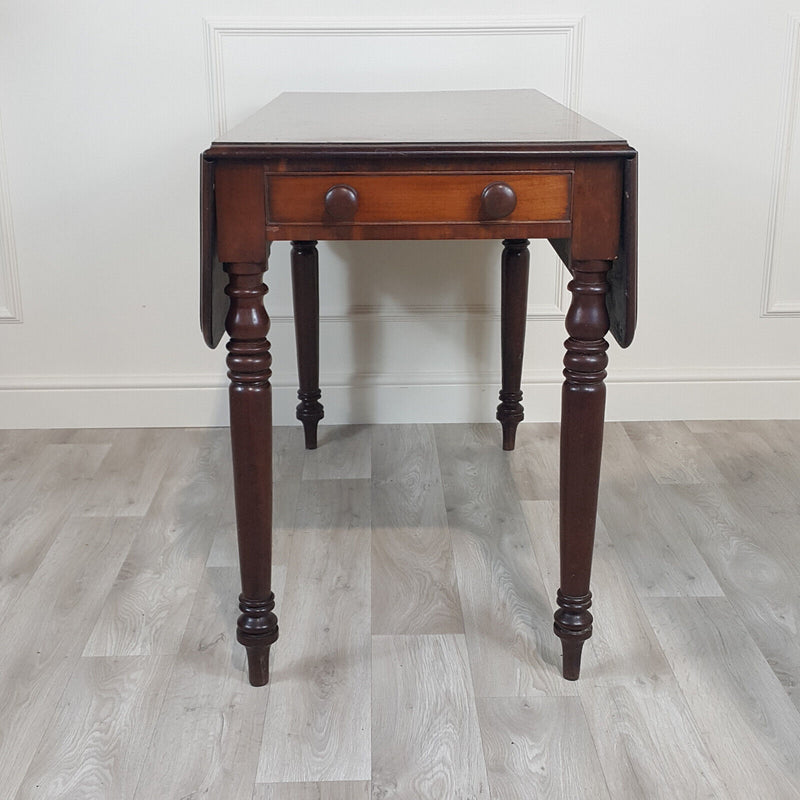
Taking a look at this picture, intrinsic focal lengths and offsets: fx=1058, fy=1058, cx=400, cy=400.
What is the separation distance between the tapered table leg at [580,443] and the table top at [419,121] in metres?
0.21

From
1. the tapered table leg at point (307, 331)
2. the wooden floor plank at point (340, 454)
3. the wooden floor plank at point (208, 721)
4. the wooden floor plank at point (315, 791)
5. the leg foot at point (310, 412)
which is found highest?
the tapered table leg at point (307, 331)

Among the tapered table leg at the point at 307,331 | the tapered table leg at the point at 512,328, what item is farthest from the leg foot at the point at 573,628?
the tapered table leg at the point at 307,331

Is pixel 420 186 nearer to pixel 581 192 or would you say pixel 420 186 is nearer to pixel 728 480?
pixel 581 192

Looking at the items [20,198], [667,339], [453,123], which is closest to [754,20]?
[667,339]

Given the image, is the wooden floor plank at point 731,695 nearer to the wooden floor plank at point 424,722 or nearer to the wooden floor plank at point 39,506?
the wooden floor plank at point 424,722

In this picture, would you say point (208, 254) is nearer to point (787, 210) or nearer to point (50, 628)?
point (50, 628)

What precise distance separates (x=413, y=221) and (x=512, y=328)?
92 cm

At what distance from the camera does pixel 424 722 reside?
58.6 inches

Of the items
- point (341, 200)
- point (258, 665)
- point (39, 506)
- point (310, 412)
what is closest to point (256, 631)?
point (258, 665)

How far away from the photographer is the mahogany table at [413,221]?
1.41 meters

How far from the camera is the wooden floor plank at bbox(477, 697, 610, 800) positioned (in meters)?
1.35

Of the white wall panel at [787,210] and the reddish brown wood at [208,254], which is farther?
the white wall panel at [787,210]

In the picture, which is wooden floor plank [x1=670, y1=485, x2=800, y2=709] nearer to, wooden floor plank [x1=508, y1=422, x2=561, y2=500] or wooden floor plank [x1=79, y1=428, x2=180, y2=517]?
wooden floor plank [x1=508, y1=422, x2=561, y2=500]

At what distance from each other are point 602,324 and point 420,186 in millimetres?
313
